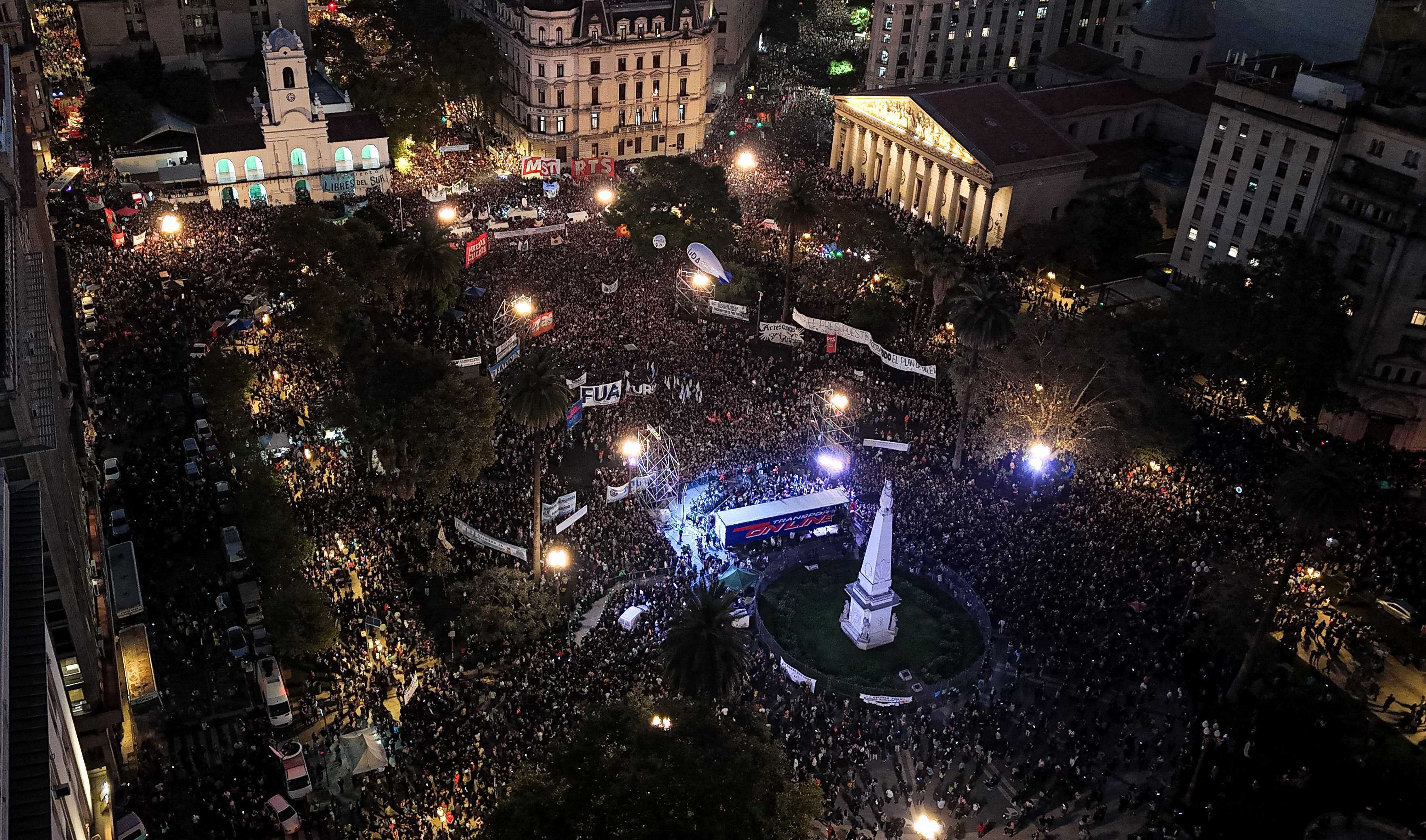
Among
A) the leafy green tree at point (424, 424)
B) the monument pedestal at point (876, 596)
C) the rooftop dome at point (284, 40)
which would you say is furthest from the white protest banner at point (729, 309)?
the rooftop dome at point (284, 40)

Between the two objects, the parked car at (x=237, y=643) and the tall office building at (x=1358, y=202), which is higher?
the tall office building at (x=1358, y=202)

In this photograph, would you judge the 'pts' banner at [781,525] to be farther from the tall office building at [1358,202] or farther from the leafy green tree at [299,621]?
the tall office building at [1358,202]

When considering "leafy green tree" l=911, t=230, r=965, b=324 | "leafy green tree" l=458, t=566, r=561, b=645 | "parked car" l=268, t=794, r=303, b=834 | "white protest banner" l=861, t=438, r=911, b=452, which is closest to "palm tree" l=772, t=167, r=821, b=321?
"leafy green tree" l=911, t=230, r=965, b=324

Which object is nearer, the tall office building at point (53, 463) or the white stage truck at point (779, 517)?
the tall office building at point (53, 463)

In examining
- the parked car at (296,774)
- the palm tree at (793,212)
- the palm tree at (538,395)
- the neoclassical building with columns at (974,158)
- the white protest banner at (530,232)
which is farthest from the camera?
the neoclassical building with columns at (974,158)

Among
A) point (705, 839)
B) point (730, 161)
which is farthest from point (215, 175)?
point (705, 839)

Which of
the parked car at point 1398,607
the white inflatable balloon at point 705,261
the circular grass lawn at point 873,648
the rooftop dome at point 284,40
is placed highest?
the rooftop dome at point 284,40
